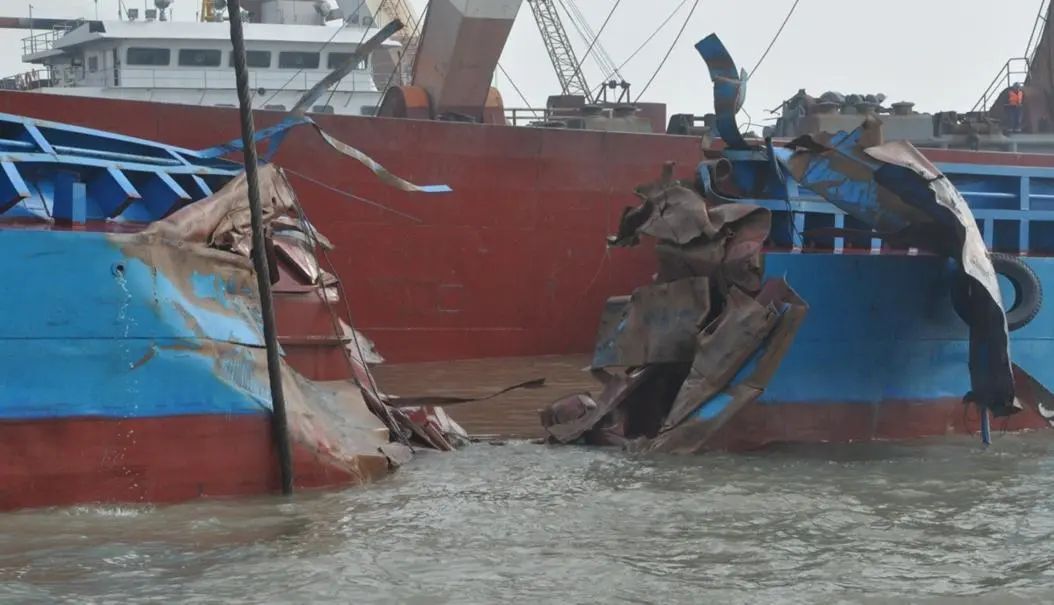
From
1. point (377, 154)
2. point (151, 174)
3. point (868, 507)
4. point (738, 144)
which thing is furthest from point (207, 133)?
point (868, 507)

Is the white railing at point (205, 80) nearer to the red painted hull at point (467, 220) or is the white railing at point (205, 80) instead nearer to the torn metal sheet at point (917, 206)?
the red painted hull at point (467, 220)

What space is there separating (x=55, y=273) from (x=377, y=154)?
826 centimetres

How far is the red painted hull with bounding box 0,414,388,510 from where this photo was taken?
7.14 m

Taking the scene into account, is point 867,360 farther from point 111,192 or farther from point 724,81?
point 111,192

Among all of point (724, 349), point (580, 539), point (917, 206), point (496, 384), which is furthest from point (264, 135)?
point (917, 206)

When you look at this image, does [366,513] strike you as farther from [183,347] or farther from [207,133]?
[207,133]

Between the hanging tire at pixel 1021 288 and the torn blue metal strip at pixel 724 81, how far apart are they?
7.70 ft

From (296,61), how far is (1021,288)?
15.1m

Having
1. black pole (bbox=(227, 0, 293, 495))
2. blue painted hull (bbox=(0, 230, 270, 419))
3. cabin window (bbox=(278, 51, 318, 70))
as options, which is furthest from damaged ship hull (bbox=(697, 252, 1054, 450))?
cabin window (bbox=(278, 51, 318, 70))

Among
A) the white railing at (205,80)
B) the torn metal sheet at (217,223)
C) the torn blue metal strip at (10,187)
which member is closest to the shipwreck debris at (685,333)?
the torn metal sheet at (217,223)

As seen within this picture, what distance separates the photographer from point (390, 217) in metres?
15.2

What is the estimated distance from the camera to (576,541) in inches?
281

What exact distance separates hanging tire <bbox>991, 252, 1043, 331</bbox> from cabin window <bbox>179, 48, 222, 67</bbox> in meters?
14.8

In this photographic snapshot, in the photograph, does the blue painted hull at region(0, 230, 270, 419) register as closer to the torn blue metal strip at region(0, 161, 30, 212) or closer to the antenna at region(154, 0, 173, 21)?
the torn blue metal strip at region(0, 161, 30, 212)
